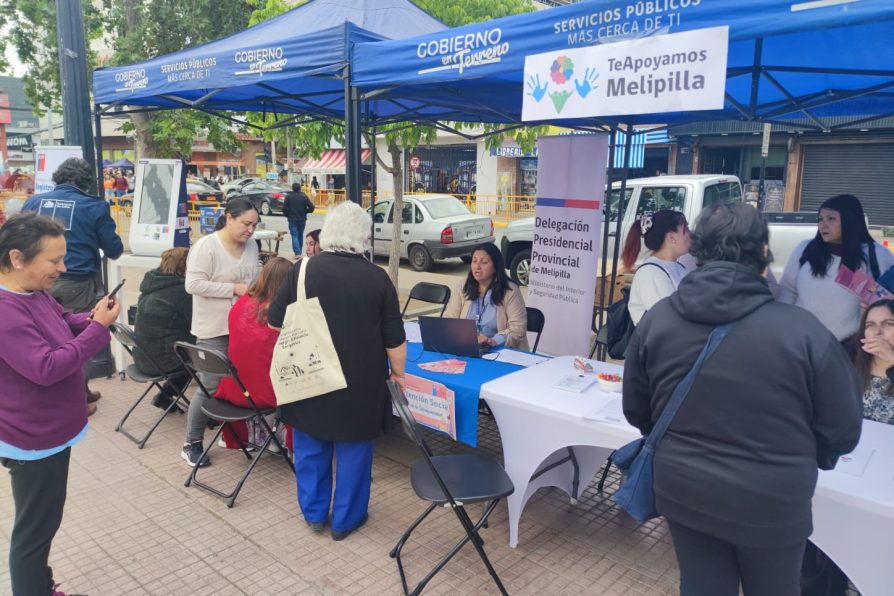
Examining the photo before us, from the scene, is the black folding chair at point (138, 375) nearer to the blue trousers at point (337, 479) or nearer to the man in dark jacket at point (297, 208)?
the blue trousers at point (337, 479)

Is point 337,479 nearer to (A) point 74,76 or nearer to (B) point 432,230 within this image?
(A) point 74,76

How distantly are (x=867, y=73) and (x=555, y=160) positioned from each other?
2248mm

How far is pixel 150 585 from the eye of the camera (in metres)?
2.96

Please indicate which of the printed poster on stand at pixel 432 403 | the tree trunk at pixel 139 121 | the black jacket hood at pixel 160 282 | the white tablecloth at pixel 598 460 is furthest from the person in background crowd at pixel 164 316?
the tree trunk at pixel 139 121

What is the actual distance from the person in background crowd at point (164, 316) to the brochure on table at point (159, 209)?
1.66 m

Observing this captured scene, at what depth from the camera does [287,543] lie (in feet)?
10.8

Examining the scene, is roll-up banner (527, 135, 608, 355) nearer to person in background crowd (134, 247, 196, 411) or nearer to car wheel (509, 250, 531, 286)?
person in background crowd (134, 247, 196, 411)

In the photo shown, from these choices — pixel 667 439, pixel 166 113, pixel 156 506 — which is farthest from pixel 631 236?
pixel 166 113

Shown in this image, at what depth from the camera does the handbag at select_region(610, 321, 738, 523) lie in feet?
5.72

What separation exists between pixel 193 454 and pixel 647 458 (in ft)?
10.5

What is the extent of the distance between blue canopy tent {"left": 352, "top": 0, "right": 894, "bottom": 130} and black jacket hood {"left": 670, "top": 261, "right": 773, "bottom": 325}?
1434 mm

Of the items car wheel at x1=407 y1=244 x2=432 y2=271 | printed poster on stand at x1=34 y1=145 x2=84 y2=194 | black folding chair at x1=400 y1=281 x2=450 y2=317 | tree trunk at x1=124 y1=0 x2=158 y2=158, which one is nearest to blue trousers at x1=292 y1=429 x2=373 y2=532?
black folding chair at x1=400 y1=281 x2=450 y2=317

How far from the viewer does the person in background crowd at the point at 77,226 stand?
4.73 meters

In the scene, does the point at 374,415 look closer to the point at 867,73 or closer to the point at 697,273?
the point at 697,273
